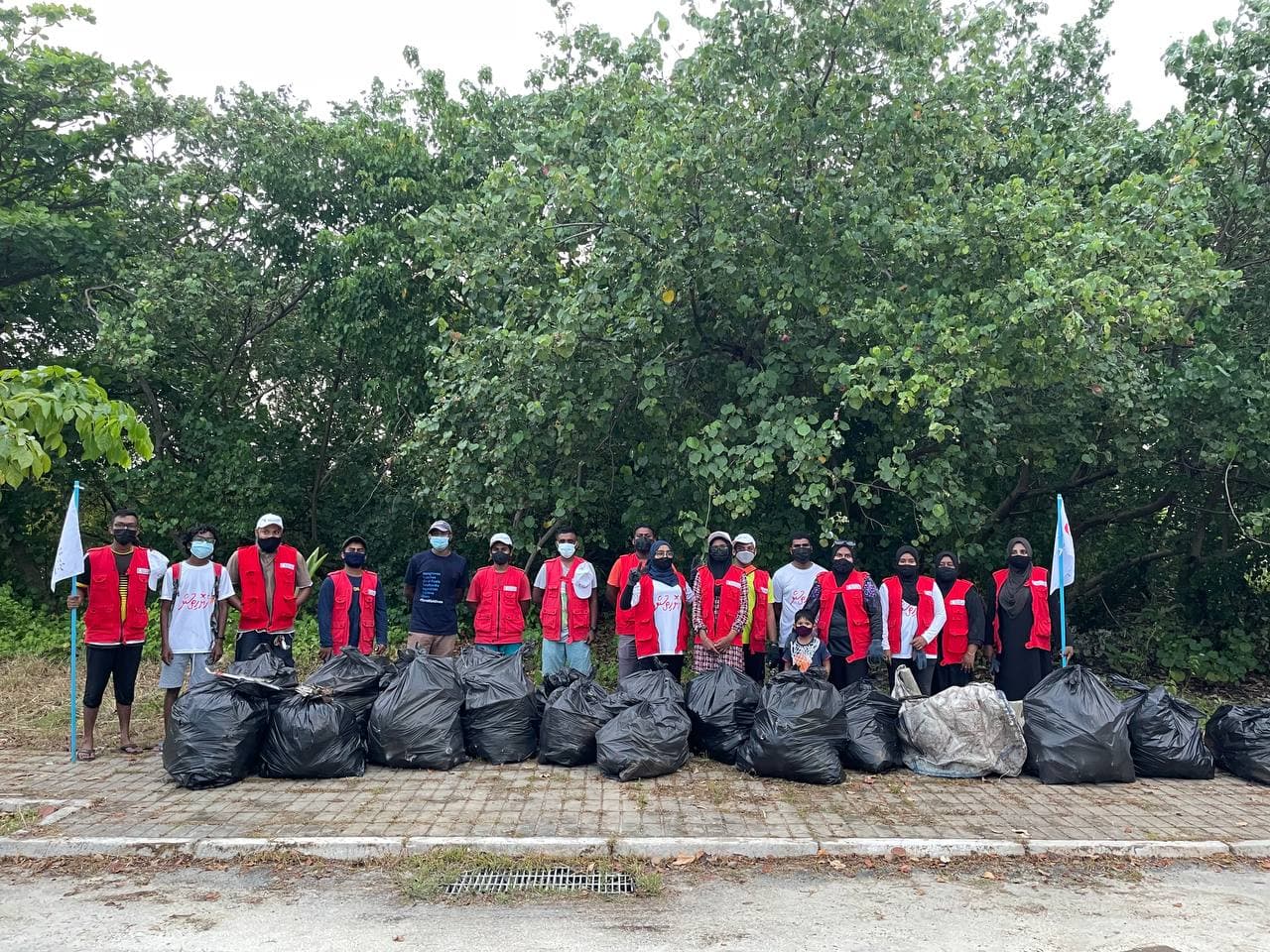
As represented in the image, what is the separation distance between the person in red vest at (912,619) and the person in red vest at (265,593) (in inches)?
192

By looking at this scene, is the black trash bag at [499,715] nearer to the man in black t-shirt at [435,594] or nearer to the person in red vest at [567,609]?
the person in red vest at [567,609]

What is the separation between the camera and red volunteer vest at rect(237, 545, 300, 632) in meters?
7.96

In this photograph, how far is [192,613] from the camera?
764 cm

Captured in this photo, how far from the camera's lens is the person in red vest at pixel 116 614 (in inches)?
287

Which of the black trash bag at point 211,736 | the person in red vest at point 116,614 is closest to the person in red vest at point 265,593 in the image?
the person in red vest at point 116,614

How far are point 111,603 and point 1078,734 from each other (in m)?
6.99

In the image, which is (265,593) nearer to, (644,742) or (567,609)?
(567,609)

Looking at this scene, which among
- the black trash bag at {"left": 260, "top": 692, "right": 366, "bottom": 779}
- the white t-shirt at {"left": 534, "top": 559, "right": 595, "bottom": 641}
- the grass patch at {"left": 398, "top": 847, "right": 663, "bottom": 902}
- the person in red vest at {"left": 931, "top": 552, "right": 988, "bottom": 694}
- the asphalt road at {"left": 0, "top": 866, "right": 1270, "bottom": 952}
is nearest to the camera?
the asphalt road at {"left": 0, "top": 866, "right": 1270, "bottom": 952}

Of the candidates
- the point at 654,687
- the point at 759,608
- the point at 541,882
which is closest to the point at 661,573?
the point at 759,608

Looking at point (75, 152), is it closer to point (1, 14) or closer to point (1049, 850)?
point (1, 14)

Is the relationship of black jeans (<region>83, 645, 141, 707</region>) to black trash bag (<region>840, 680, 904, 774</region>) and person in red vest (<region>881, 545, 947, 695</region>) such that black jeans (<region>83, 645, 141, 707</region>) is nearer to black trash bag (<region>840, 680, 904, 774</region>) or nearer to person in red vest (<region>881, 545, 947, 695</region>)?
black trash bag (<region>840, 680, 904, 774</region>)

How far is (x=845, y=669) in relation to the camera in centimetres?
802

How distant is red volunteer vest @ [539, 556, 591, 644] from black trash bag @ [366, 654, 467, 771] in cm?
134

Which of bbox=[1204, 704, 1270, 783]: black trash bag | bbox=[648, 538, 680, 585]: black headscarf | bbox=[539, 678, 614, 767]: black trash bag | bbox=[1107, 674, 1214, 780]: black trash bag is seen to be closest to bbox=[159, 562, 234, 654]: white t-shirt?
bbox=[539, 678, 614, 767]: black trash bag
